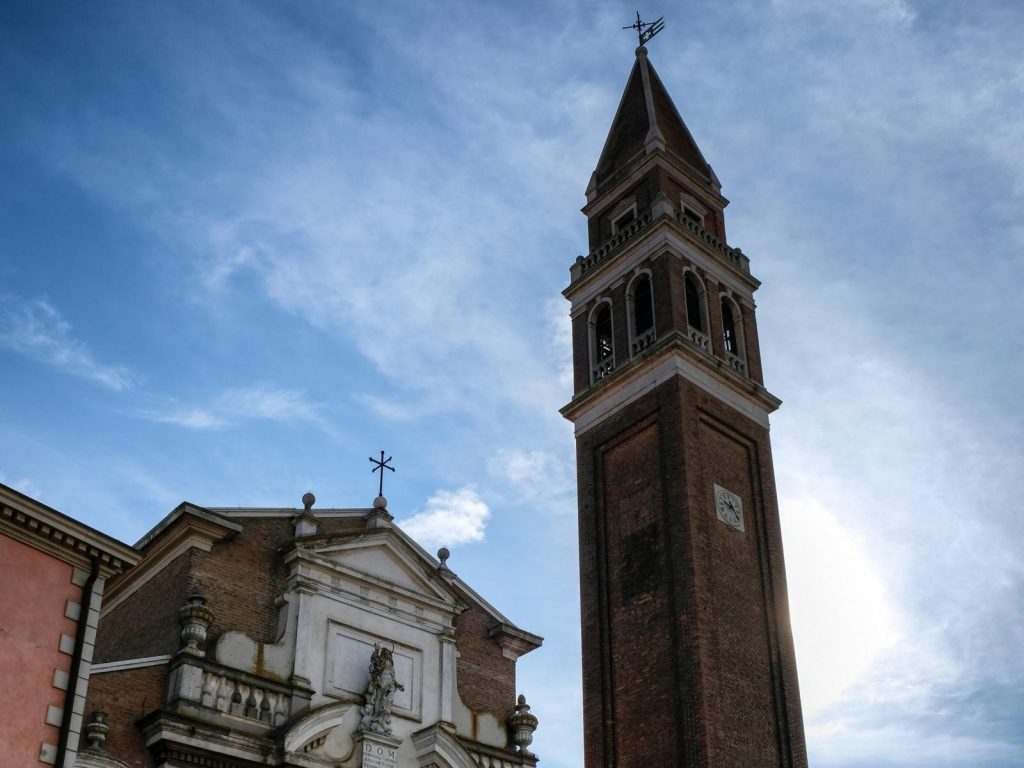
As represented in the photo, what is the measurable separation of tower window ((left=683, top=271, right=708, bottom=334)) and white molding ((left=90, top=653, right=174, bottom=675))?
58.5 ft

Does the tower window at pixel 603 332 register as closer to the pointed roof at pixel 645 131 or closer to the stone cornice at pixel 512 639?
the pointed roof at pixel 645 131

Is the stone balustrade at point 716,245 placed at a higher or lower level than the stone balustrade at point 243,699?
higher

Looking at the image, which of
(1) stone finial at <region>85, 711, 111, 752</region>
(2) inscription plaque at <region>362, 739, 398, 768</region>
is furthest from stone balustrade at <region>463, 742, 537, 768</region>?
(1) stone finial at <region>85, 711, 111, 752</region>

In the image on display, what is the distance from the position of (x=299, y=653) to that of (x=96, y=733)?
3.63 meters

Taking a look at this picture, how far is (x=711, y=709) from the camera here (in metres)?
25.0

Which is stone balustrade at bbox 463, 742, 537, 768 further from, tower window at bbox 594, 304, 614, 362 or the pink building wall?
tower window at bbox 594, 304, 614, 362

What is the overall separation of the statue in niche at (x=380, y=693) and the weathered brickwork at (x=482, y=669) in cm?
168

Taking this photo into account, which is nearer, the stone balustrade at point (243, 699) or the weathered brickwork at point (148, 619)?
the stone balustrade at point (243, 699)

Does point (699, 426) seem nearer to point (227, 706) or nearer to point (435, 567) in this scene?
point (435, 567)

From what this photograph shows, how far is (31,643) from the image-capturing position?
1451 centimetres

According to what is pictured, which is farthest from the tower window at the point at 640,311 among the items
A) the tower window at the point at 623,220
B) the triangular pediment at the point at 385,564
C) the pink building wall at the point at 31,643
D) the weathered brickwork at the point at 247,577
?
the pink building wall at the point at 31,643

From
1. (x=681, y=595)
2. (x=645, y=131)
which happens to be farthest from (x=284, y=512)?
(x=645, y=131)

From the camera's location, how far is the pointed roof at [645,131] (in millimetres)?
35812

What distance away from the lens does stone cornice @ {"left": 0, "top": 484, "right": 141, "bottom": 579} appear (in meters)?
14.7
